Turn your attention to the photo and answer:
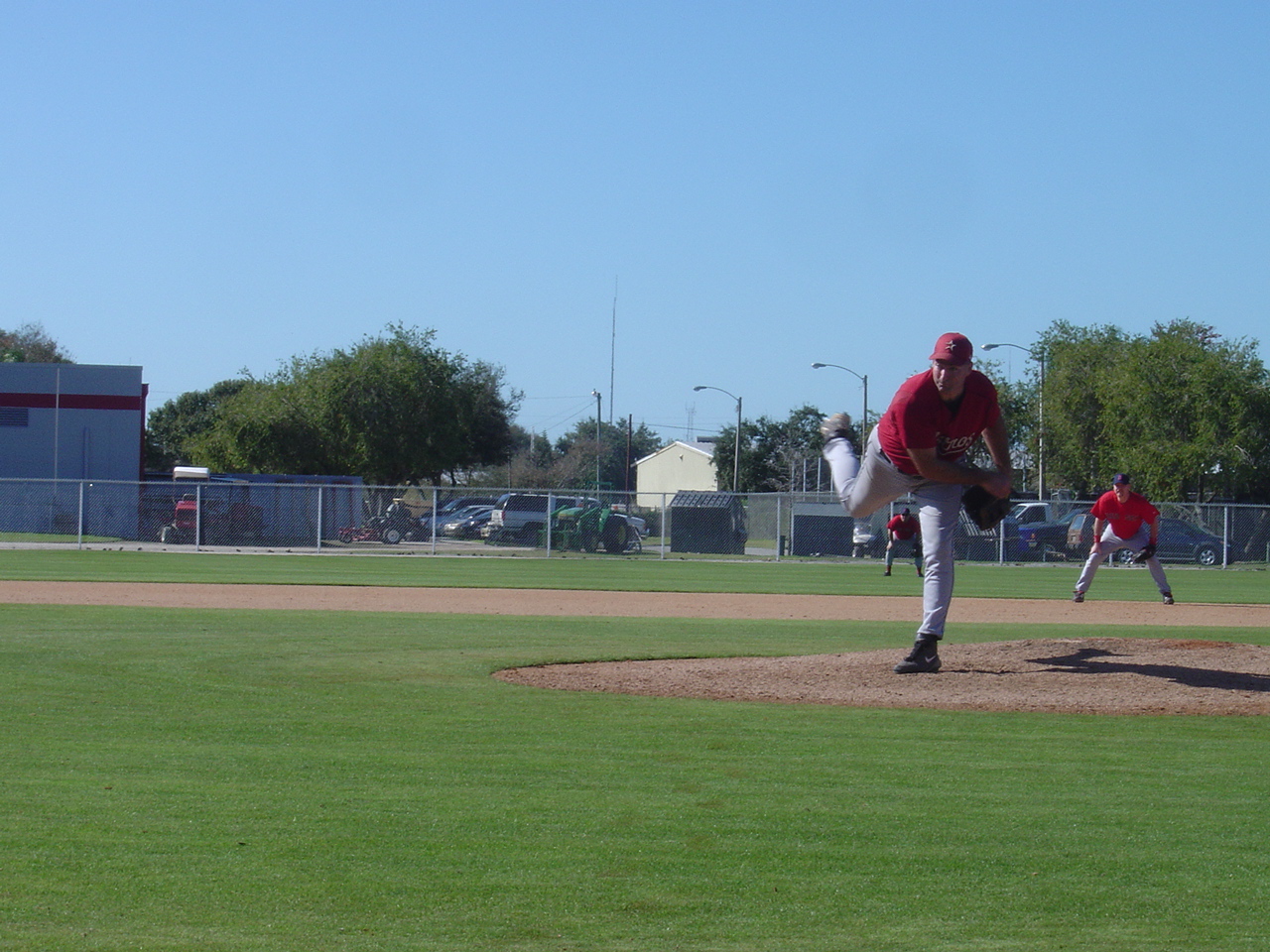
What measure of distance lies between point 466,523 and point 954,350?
35264mm

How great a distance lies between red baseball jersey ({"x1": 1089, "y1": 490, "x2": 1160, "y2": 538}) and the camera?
18.3 m

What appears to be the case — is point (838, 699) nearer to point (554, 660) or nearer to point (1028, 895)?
point (554, 660)

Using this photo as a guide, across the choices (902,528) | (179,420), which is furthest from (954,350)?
(179,420)

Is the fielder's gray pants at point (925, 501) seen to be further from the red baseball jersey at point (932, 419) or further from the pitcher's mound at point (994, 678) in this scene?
the pitcher's mound at point (994, 678)

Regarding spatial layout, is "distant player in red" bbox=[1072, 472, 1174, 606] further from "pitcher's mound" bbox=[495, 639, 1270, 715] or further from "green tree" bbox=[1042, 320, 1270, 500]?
"green tree" bbox=[1042, 320, 1270, 500]

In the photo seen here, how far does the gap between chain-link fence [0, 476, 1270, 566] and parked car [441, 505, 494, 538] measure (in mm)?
3404

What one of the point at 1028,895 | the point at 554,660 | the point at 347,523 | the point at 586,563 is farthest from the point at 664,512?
the point at 1028,895

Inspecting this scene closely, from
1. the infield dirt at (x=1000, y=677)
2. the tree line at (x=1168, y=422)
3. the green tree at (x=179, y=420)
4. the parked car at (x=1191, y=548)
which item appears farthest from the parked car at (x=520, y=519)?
the green tree at (x=179, y=420)

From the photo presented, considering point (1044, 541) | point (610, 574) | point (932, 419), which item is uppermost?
point (932, 419)

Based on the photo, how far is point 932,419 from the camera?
7730 mm

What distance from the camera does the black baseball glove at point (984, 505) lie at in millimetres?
7992

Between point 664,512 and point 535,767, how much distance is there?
2840 cm

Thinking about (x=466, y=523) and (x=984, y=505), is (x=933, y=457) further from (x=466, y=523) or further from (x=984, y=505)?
(x=466, y=523)

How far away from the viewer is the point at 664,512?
33844 mm
